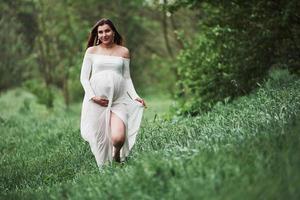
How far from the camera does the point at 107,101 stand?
29.1 feet

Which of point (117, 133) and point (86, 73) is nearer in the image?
point (117, 133)

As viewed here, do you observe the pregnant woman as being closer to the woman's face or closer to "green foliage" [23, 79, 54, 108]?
the woman's face

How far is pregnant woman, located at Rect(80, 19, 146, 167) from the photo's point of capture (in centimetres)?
883

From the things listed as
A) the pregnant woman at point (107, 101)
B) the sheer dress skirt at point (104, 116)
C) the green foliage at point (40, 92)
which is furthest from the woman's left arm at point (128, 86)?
the green foliage at point (40, 92)

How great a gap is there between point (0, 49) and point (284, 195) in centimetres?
2992

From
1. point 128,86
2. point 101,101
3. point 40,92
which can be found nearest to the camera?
point 101,101

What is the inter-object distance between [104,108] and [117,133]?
0.51 meters

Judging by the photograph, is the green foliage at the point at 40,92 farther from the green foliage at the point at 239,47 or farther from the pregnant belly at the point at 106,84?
the pregnant belly at the point at 106,84

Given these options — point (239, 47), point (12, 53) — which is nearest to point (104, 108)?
point (239, 47)

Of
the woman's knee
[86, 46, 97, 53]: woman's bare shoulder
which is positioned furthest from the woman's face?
the woman's knee

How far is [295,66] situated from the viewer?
554 inches

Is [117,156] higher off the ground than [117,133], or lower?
lower

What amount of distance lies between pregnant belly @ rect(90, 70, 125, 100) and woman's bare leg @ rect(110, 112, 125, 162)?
35 centimetres

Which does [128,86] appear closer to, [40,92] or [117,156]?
[117,156]
